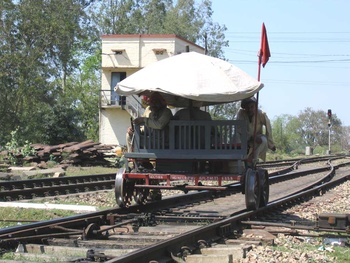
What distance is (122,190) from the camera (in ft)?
31.6

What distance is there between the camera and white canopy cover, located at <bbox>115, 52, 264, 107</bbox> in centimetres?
896

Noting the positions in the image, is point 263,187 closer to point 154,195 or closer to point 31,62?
point 154,195

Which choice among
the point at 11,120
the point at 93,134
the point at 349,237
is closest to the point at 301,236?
the point at 349,237

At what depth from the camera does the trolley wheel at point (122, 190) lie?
962 cm

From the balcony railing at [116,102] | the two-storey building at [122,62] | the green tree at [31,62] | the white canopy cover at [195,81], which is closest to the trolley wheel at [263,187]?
the white canopy cover at [195,81]

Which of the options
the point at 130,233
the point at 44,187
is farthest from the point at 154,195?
the point at 44,187

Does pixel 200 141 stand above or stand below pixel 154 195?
above

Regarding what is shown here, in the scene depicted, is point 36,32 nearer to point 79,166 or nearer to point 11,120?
point 11,120

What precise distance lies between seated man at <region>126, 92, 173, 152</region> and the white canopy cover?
27 cm

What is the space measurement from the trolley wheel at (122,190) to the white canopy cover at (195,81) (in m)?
1.40

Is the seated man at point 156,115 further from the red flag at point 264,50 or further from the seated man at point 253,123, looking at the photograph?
the red flag at point 264,50

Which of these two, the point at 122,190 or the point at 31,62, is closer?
the point at 122,190

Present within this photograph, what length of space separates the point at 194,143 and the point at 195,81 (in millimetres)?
979

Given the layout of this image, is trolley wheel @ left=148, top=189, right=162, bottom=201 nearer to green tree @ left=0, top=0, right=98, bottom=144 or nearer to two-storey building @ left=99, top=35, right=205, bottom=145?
green tree @ left=0, top=0, right=98, bottom=144
